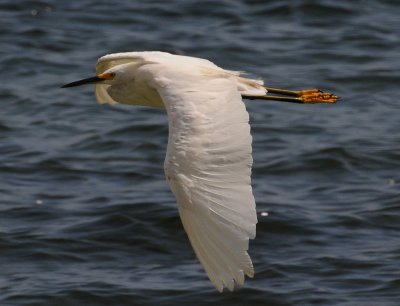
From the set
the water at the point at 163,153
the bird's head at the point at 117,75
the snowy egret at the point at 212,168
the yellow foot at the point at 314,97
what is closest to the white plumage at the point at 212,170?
the snowy egret at the point at 212,168

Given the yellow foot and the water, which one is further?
the water

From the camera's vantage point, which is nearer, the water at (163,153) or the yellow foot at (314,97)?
the yellow foot at (314,97)

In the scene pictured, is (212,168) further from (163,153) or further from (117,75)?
(163,153)

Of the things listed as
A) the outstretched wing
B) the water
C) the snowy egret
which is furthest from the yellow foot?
the outstretched wing

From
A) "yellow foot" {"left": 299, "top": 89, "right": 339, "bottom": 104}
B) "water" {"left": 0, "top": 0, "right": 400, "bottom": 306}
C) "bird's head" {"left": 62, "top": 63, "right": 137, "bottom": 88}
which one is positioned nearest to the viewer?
"bird's head" {"left": 62, "top": 63, "right": 137, "bottom": 88}

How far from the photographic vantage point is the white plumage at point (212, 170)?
5.45 metres

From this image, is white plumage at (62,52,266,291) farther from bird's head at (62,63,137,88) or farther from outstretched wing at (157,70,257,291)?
bird's head at (62,63,137,88)

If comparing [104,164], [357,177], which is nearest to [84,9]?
[104,164]

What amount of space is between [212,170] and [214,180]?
0.05 metres

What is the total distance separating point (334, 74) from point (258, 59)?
34.0 inches

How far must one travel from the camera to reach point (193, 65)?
259 inches

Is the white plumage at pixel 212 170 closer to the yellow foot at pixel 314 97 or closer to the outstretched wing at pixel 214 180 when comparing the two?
the outstretched wing at pixel 214 180

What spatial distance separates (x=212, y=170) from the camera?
566 centimetres

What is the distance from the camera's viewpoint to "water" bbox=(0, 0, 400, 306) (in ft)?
27.6
